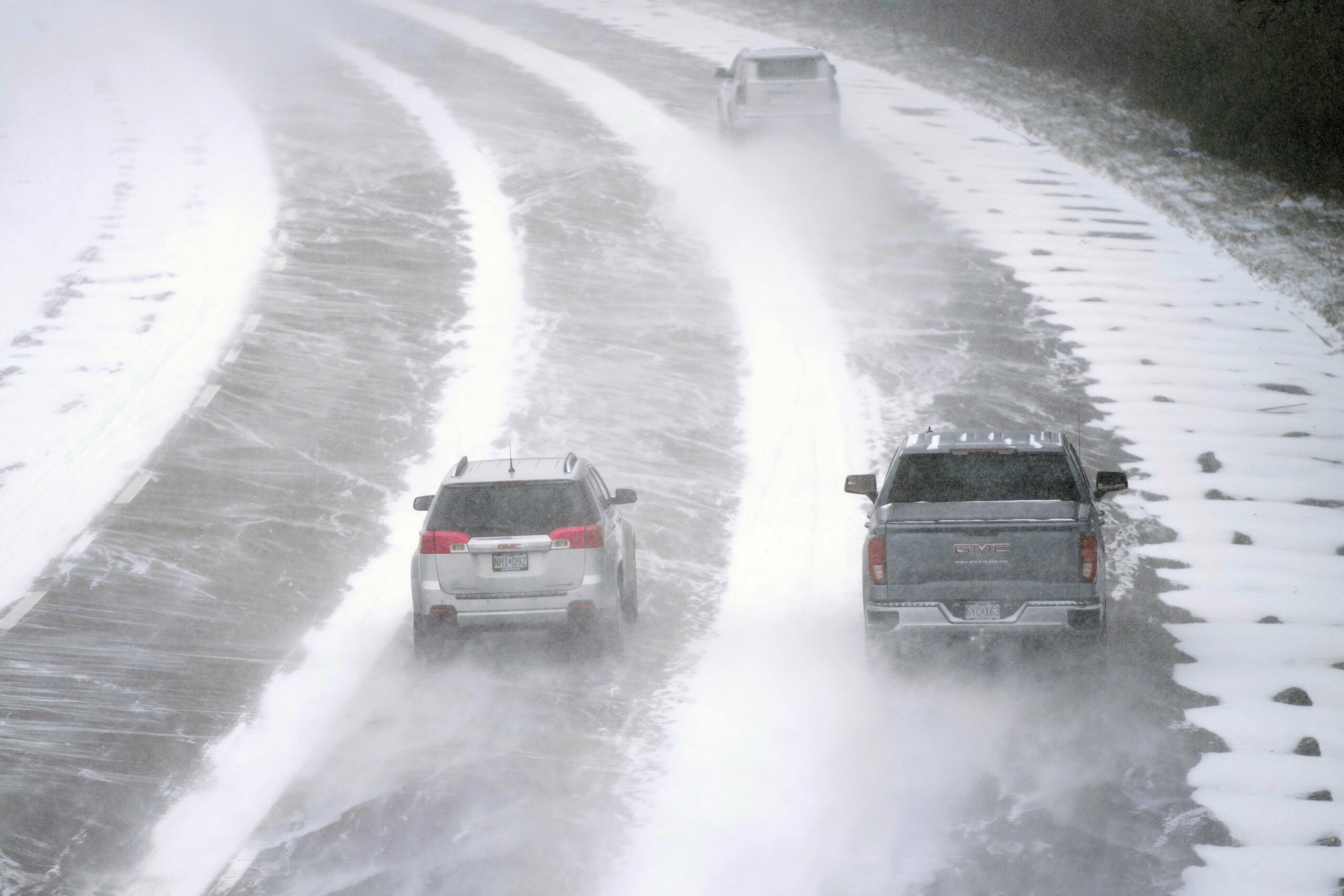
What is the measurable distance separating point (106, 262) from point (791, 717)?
62.8 ft

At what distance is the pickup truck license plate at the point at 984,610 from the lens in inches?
449

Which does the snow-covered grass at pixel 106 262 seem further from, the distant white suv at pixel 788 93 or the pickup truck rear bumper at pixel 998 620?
the distant white suv at pixel 788 93

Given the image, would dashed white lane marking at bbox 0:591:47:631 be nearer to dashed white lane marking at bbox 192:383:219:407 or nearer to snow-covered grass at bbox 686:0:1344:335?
dashed white lane marking at bbox 192:383:219:407

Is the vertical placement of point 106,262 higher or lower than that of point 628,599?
A: lower

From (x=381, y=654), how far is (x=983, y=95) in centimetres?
2708

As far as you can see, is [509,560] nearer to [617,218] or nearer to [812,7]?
[617,218]

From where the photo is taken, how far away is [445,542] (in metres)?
12.3

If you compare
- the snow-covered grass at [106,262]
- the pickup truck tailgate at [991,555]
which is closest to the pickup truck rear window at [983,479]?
the pickup truck tailgate at [991,555]

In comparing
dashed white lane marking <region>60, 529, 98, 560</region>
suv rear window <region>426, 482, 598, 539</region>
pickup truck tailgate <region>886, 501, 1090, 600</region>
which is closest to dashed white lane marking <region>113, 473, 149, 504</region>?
dashed white lane marking <region>60, 529, 98, 560</region>

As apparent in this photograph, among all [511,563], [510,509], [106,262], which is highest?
[510,509]

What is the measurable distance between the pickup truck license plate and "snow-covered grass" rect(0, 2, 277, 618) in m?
8.96

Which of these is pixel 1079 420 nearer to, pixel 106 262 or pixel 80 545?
pixel 80 545

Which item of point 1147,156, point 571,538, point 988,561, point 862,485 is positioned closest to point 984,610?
point 988,561

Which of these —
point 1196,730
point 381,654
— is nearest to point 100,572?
point 381,654
